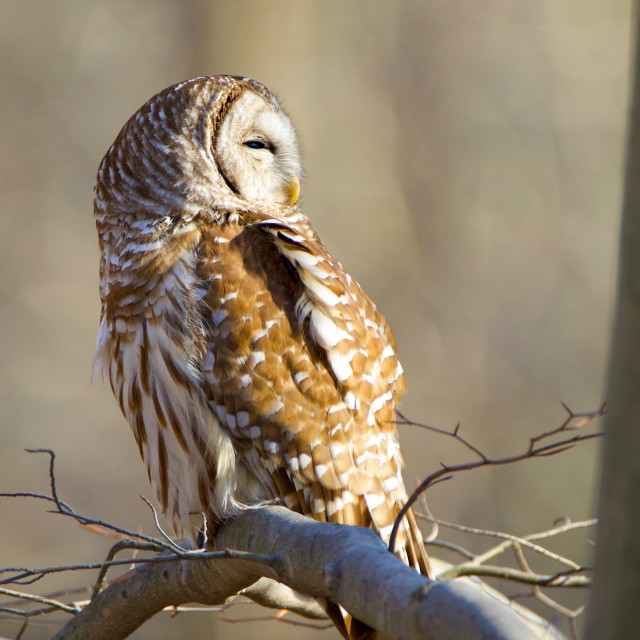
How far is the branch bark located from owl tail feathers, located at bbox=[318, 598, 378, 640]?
0.31m

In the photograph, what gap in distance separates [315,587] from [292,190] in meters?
2.24

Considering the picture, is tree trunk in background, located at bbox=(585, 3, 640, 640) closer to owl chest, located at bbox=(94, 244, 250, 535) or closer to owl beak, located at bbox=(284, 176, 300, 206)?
owl chest, located at bbox=(94, 244, 250, 535)

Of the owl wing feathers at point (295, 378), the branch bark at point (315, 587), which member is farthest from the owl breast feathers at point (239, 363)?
the branch bark at point (315, 587)

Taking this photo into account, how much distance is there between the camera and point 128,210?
338 cm

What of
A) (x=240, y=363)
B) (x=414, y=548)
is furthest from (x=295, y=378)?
(x=414, y=548)

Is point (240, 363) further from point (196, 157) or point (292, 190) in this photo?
point (292, 190)

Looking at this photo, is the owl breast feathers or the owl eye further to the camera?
the owl eye

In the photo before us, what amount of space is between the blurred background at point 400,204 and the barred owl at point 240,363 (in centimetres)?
688

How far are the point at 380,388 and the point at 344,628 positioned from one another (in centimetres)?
89

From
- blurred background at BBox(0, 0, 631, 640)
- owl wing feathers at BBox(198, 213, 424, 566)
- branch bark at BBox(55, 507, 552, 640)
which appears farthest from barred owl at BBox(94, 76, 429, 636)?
blurred background at BBox(0, 0, 631, 640)

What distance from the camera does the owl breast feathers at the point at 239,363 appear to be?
296 centimetres

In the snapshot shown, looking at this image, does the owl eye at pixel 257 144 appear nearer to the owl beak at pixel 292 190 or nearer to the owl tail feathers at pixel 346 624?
the owl beak at pixel 292 190

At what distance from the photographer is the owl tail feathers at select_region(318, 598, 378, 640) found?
267 centimetres

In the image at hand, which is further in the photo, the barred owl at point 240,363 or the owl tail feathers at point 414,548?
the owl tail feathers at point 414,548
